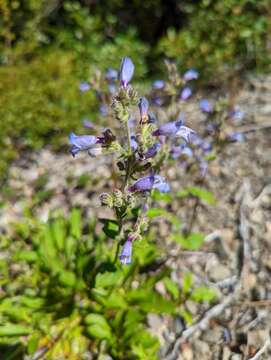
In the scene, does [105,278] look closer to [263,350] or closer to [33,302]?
[33,302]

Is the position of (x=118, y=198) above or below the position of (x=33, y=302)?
above

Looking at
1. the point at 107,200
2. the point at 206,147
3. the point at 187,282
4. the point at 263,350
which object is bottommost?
the point at 263,350

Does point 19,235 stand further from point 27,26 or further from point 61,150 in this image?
point 27,26

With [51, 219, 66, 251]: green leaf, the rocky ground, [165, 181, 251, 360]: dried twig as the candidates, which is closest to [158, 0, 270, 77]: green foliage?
the rocky ground

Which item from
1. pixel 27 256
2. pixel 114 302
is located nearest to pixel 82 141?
pixel 114 302

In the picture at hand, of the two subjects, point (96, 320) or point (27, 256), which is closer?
point (96, 320)

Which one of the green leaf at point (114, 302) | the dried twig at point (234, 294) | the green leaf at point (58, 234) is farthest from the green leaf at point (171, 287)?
the green leaf at point (58, 234)

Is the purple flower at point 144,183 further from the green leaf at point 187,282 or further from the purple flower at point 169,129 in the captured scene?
the green leaf at point 187,282
